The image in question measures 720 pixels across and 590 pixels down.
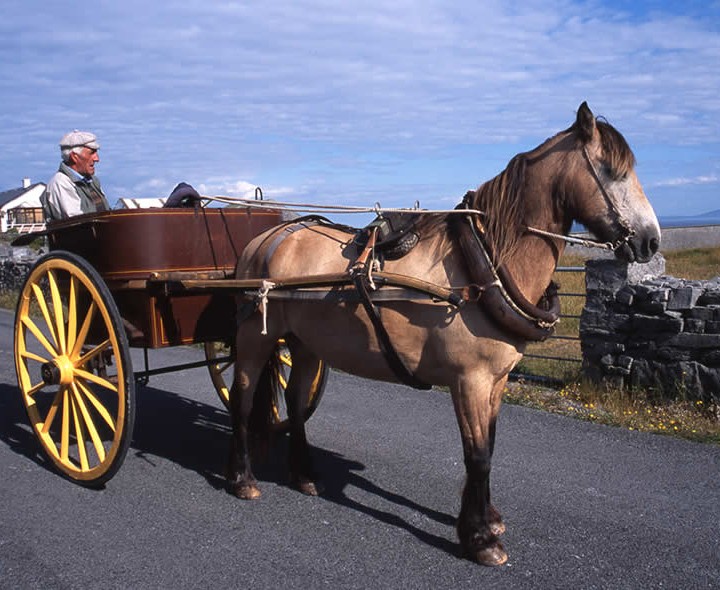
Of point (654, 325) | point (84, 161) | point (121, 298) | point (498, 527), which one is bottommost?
point (498, 527)

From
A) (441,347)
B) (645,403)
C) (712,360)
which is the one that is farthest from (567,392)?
(441,347)

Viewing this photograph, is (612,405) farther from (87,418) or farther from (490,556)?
(87,418)

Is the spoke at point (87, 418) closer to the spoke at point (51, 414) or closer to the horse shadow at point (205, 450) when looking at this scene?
the spoke at point (51, 414)

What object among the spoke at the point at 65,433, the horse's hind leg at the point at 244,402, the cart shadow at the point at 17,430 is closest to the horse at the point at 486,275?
the horse's hind leg at the point at 244,402

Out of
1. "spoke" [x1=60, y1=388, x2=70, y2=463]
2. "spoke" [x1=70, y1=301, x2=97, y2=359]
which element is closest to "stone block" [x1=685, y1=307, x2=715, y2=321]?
"spoke" [x1=70, y1=301, x2=97, y2=359]

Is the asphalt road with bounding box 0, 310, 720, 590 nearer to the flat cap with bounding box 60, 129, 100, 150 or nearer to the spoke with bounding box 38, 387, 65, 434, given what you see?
the spoke with bounding box 38, 387, 65, 434

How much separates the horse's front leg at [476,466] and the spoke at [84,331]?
7.98 feet

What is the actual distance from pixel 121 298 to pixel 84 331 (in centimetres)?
36

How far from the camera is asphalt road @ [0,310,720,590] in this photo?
11.7 feet

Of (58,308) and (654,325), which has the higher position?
(58,308)

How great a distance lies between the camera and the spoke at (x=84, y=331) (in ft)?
15.4

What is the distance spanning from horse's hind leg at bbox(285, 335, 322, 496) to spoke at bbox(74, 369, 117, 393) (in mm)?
1138

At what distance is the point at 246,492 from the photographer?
4.61 meters

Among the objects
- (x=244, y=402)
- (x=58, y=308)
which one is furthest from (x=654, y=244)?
(x=58, y=308)
